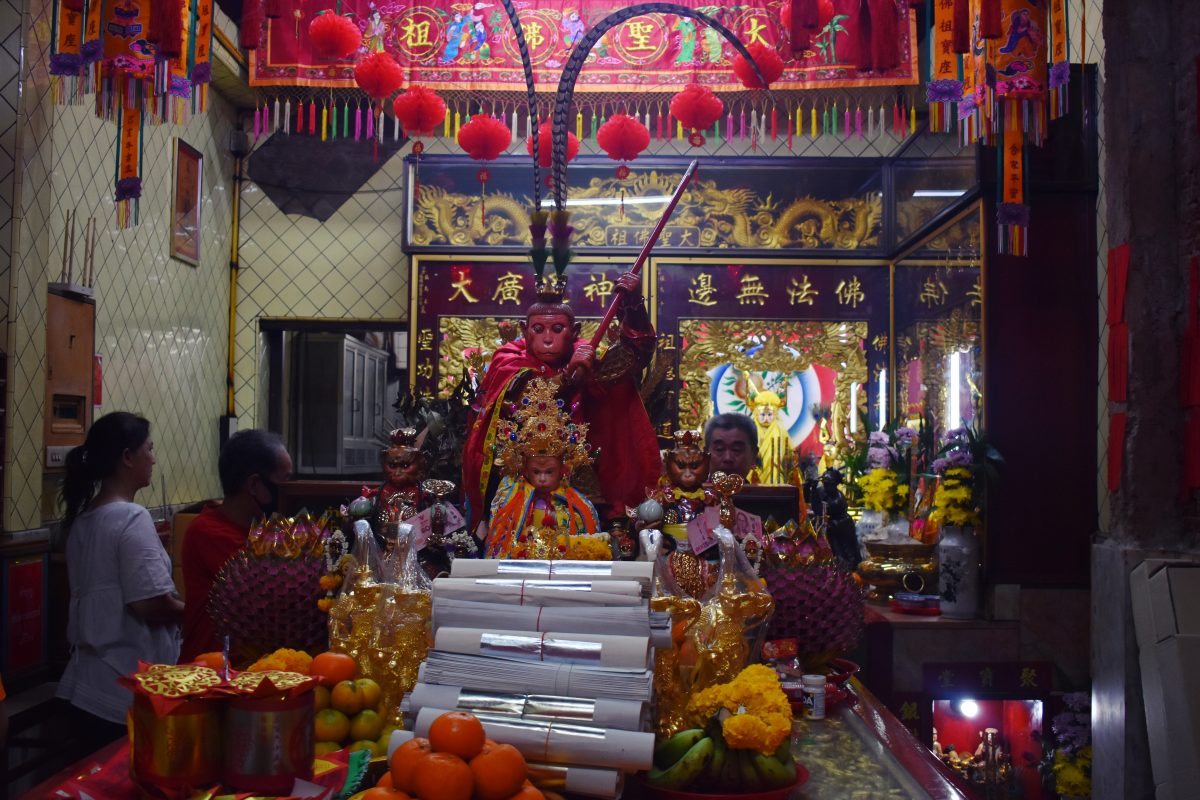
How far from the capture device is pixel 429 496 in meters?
2.61

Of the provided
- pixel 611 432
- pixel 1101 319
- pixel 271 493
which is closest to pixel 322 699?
pixel 611 432

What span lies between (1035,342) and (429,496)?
112 inches

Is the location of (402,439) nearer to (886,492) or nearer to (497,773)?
(497,773)

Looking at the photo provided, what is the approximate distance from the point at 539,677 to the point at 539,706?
46 millimetres

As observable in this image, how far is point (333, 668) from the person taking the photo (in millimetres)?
1666

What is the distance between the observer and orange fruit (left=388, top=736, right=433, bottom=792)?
49.4 inches

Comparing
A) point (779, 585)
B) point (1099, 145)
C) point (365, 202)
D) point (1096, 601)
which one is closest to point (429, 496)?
point (779, 585)

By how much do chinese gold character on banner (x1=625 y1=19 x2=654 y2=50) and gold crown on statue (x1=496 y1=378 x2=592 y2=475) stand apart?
3.34m

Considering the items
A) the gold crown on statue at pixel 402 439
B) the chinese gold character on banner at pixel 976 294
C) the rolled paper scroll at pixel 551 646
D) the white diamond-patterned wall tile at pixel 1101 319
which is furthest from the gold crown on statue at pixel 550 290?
the white diamond-patterned wall tile at pixel 1101 319

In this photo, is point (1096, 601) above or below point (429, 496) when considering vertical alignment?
below

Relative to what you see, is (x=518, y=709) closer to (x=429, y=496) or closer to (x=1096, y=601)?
(x=429, y=496)

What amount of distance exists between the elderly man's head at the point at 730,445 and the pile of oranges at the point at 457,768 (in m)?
2.51

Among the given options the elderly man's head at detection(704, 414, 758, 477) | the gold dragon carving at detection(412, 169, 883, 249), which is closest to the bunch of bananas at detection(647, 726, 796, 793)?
the elderly man's head at detection(704, 414, 758, 477)

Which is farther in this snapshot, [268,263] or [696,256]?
[268,263]
